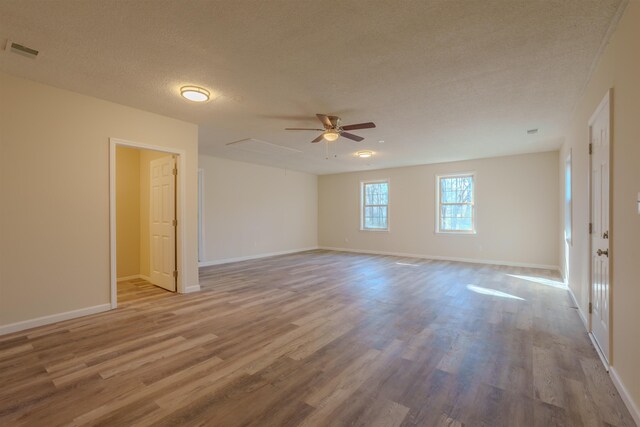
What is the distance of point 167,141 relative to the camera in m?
4.35

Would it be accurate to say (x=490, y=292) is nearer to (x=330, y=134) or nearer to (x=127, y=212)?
(x=330, y=134)

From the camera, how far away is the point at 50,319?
3.26 meters

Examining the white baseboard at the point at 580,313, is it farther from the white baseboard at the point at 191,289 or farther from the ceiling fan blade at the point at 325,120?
the white baseboard at the point at 191,289

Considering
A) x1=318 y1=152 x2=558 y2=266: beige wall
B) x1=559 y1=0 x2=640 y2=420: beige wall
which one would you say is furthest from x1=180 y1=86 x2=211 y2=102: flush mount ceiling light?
x1=318 y1=152 x2=558 y2=266: beige wall

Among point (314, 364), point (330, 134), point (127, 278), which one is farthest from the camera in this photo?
point (127, 278)

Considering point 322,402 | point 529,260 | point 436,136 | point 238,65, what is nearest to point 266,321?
point 322,402

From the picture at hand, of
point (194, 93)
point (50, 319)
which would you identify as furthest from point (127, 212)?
point (194, 93)

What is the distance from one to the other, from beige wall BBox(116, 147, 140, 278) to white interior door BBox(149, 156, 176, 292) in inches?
25.5

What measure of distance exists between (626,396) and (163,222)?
5573 mm

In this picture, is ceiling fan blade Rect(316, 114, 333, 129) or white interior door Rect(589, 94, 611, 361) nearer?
white interior door Rect(589, 94, 611, 361)

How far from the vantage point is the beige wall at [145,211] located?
5.39m

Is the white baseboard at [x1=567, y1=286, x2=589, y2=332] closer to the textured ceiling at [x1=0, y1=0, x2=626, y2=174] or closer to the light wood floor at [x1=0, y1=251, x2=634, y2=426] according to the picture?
the light wood floor at [x1=0, y1=251, x2=634, y2=426]

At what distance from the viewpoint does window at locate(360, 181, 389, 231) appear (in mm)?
8969

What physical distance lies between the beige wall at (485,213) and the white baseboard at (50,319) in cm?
705
